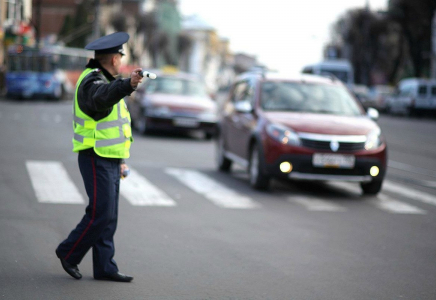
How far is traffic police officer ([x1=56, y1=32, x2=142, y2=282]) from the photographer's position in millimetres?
5523

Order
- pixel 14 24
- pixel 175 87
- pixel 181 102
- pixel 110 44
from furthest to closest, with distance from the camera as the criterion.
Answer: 1. pixel 14 24
2. pixel 175 87
3. pixel 181 102
4. pixel 110 44

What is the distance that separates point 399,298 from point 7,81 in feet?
133

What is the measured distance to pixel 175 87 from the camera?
22062 millimetres

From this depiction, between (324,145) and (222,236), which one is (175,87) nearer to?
(324,145)

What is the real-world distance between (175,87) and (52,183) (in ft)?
37.1

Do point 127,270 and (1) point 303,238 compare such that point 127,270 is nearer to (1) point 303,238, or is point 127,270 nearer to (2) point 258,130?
(1) point 303,238

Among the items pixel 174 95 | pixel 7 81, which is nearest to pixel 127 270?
pixel 174 95

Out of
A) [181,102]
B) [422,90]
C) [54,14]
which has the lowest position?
[422,90]

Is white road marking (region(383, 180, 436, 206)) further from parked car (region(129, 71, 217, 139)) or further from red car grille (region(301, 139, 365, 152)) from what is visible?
parked car (region(129, 71, 217, 139))

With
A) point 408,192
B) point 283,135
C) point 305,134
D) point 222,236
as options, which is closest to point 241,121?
point 283,135

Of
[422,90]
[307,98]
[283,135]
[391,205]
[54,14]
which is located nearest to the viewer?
[391,205]

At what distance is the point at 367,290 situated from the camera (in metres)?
5.79

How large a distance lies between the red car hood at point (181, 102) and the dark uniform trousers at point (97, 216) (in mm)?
15186

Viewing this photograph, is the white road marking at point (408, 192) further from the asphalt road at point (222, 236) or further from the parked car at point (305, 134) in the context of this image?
the parked car at point (305, 134)
